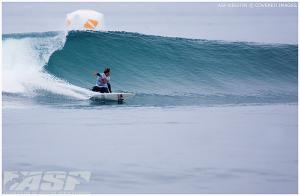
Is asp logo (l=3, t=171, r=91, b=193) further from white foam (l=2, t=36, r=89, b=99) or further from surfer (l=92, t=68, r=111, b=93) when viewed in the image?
surfer (l=92, t=68, r=111, b=93)

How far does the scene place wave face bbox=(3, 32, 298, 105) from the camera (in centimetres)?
1978

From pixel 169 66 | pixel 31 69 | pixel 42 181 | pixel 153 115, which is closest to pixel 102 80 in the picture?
pixel 153 115

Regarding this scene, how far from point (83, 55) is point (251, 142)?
14.6 meters

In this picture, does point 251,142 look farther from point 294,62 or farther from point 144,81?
point 294,62

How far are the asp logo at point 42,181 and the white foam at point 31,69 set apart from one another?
27.7 feet

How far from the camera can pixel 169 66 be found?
78.4 ft

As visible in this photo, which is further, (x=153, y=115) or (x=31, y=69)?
(x=31, y=69)

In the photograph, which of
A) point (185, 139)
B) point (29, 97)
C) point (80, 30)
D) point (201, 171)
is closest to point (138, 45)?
point (80, 30)

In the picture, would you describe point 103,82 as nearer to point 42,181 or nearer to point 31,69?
point 31,69

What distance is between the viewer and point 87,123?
1152cm

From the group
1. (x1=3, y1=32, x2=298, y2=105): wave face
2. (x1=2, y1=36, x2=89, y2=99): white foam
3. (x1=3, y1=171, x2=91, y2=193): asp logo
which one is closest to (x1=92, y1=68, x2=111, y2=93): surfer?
(x1=2, y1=36, x2=89, y2=99): white foam

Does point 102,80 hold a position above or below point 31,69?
below

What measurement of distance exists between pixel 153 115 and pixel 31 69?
7767mm

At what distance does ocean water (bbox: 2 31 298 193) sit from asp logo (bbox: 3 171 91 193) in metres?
0.04
